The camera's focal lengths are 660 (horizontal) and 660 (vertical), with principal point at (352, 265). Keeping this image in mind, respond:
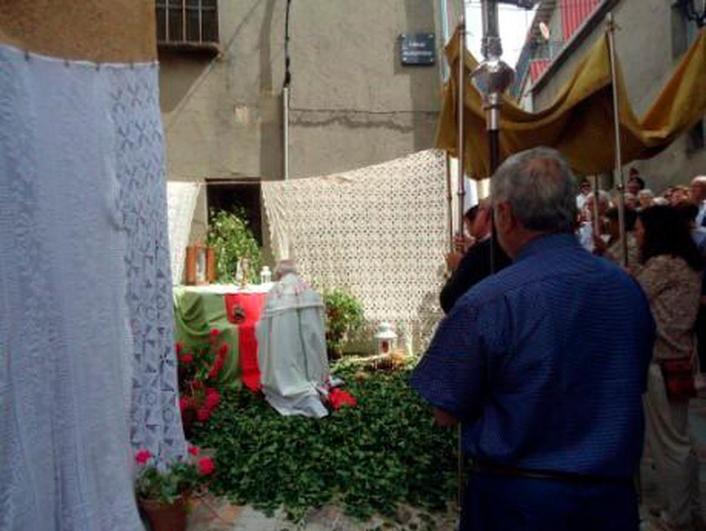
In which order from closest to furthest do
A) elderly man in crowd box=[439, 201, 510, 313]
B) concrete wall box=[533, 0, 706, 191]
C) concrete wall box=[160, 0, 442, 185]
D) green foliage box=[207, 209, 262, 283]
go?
elderly man in crowd box=[439, 201, 510, 313] → concrete wall box=[533, 0, 706, 191] → green foliage box=[207, 209, 262, 283] → concrete wall box=[160, 0, 442, 185]

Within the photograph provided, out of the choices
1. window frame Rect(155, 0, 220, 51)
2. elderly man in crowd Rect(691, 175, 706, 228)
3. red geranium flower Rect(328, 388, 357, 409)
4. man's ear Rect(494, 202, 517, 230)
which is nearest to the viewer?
man's ear Rect(494, 202, 517, 230)

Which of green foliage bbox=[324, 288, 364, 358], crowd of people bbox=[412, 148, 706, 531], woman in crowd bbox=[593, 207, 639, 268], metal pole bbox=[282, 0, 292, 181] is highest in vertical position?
metal pole bbox=[282, 0, 292, 181]

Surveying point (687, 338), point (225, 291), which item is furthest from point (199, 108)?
point (687, 338)

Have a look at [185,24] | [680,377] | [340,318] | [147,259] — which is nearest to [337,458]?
[147,259]

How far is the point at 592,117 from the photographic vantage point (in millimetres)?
5246

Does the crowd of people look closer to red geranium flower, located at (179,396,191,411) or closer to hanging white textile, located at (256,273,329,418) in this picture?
red geranium flower, located at (179,396,191,411)

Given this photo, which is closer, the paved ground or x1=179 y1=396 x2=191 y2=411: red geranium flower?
the paved ground

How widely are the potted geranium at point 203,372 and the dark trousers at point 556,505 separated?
482 centimetres

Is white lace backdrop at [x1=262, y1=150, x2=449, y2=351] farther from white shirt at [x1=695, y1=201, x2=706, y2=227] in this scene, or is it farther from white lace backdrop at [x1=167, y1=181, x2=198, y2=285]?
white shirt at [x1=695, y1=201, x2=706, y2=227]

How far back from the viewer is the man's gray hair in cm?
172

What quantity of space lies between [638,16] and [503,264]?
913 cm

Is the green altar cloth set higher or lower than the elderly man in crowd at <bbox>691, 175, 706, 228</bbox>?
lower

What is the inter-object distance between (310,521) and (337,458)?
3.11ft

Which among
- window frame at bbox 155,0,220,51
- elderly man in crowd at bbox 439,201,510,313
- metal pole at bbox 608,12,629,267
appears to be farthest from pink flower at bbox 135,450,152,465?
window frame at bbox 155,0,220,51
